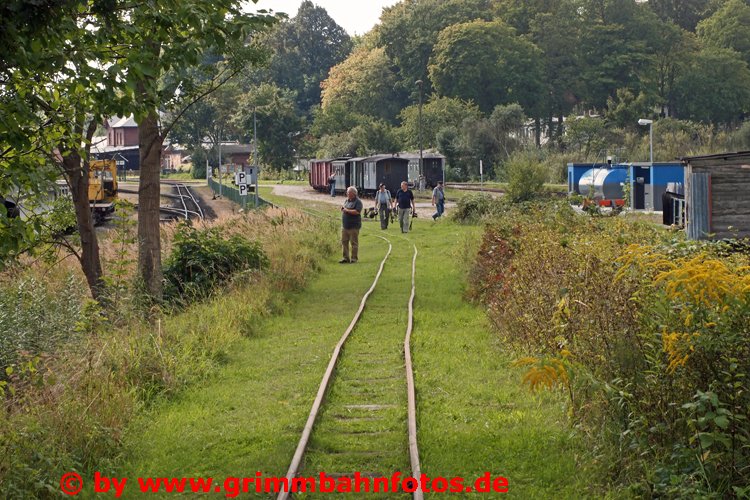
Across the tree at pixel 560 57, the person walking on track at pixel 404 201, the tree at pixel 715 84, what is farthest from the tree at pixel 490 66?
the person walking on track at pixel 404 201

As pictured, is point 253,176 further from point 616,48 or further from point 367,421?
point 616,48

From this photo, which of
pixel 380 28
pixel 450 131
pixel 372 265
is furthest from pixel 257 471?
pixel 380 28

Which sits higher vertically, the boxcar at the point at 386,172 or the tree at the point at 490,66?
the tree at the point at 490,66

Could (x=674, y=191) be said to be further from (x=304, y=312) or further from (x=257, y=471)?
(x=257, y=471)

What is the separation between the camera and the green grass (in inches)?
307

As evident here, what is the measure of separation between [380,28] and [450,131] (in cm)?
3759

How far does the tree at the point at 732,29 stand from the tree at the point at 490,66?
1915cm

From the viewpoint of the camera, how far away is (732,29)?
95250mm

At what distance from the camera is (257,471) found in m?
7.63

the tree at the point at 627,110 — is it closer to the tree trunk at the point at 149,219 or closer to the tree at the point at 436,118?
the tree at the point at 436,118

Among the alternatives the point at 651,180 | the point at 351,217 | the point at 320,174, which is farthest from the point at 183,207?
the point at 351,217

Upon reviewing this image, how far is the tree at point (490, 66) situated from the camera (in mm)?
90375

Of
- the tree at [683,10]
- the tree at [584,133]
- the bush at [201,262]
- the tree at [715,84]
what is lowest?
the bush at [201,262]

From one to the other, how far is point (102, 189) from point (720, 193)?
31.8 metres
